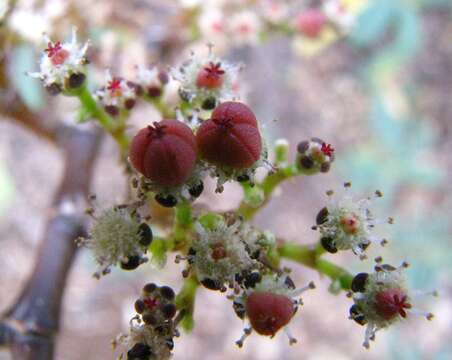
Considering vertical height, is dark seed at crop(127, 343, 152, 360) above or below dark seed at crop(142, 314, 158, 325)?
below

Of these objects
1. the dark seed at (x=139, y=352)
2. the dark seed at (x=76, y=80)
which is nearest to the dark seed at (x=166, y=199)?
the dark seed at (x=139, y=352)

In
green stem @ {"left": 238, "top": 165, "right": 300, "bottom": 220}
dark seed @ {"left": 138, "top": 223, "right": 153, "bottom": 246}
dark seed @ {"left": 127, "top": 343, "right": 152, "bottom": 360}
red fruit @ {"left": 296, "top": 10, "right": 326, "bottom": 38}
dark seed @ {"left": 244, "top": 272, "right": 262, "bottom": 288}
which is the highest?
red fruit @ {"left": 296, "top": 10, "right": 326, "bottom": 38}

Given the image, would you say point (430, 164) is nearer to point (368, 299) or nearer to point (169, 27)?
point (169, 27)

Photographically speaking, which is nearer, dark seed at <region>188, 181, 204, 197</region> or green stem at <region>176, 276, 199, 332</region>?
dark seed at <region>188, 181, 204, 197</region>

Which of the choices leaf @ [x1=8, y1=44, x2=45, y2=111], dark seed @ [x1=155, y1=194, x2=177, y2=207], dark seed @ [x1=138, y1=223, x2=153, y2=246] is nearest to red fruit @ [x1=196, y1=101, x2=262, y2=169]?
dark seed @ [x1=155, y1=194, x2=177, y2=207]

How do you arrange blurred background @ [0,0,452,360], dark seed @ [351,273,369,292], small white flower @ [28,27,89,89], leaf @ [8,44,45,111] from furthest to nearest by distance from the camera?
blurred background @ [0,0,452,360] < leaf @ [8,44,45,111] < small white flower @ [28,27,89,89] < dark seed @ [351,273,369,292]

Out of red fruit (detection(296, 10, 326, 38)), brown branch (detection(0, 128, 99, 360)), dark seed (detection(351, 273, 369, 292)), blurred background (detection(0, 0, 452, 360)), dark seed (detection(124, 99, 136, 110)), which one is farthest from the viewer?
blurred background (detection(0, 0, 452, 360))

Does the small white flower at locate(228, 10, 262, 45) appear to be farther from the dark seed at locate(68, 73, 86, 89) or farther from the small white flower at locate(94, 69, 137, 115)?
the dark seed at locate(68, 73, 86, 89)

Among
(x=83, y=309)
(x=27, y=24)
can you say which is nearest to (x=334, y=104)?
(x=83, y=309)
